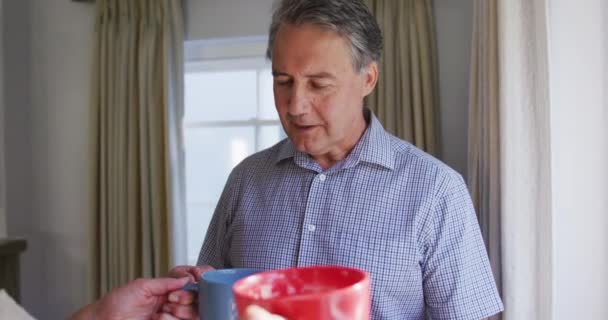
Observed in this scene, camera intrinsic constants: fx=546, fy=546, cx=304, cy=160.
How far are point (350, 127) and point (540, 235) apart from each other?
Result: 1.90 feet

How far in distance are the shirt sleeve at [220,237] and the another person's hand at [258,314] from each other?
99 centimetres

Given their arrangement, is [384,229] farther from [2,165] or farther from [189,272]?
[2,165]

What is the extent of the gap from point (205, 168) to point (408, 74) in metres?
1.20

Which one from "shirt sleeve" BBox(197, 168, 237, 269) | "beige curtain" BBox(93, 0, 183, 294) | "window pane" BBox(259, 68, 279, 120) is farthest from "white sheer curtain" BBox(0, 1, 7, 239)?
"shirt sleeve" BBox(197, 168, 237, 269)

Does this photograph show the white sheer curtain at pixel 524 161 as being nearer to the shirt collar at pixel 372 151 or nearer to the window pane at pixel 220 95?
the shirt collar at pixel 372 151

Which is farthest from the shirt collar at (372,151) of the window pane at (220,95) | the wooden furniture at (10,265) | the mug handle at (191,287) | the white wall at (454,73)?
the wooden furniture at (10,265)

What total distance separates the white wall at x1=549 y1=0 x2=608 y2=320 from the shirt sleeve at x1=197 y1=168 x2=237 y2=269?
87 centimetres

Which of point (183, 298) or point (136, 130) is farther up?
point (136, 130)

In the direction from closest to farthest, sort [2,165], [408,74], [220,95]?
[408,74], [2,165], [220,95]

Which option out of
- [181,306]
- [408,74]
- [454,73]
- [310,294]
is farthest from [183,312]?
[454,73]

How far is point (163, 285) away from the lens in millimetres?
900

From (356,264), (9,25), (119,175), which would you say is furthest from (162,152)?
(356,264)

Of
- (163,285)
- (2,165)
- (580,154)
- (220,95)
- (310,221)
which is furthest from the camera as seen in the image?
(220,95)

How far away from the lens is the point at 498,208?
154 cm
